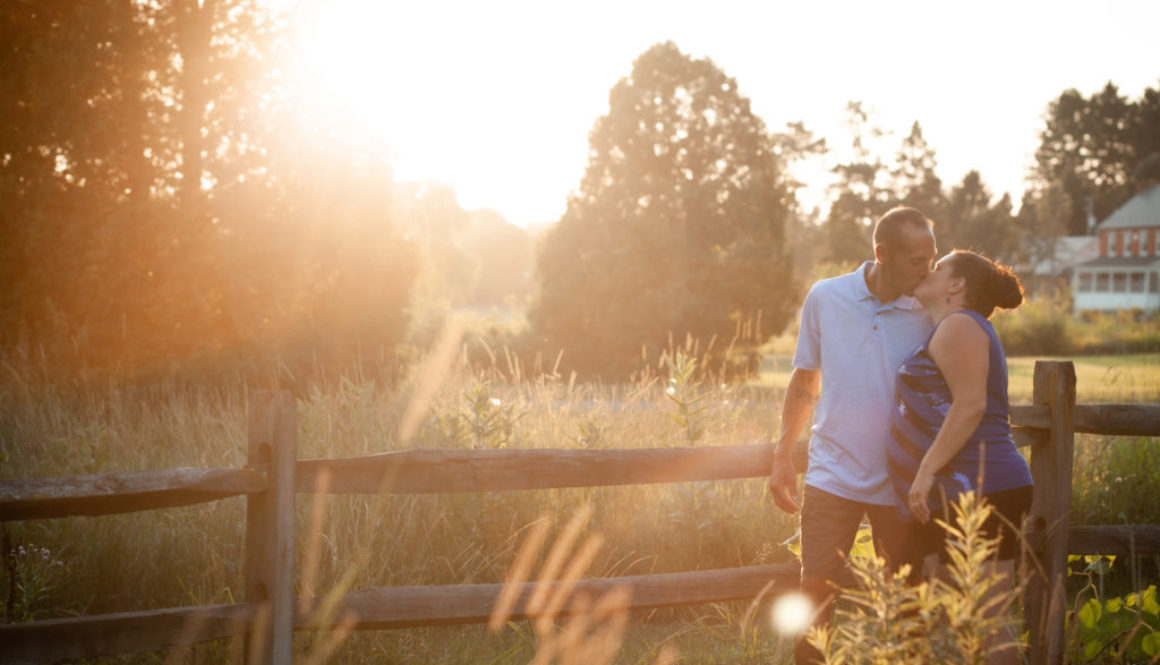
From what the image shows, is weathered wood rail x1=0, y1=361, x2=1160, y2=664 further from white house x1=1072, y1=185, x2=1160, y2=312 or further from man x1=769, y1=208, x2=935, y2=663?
white house x1=1072, y1=185, x2=1160, y2=312

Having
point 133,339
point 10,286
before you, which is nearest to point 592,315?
point 133,339

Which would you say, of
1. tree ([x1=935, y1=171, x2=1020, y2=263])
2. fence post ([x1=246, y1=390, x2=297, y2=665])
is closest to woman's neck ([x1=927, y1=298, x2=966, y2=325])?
fence post ([x1=246, y1=390, x2=297, y2=665])

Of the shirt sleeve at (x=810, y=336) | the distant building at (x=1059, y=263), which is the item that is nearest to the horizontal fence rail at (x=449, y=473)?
the shirt sleeve at (x=810, y=336)

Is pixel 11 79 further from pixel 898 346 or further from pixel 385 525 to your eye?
pixel 898 346

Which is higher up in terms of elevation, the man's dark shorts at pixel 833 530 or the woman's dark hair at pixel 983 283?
the woman's dark hair at pixel 983 283

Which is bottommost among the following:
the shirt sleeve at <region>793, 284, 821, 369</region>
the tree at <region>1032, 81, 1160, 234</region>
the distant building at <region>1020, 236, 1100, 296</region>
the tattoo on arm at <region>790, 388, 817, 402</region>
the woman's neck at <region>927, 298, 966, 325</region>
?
the distant building at <region>1020, 236, 1100, 296</region>

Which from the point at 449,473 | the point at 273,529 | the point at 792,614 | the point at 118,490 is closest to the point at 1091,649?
the point at 792,614

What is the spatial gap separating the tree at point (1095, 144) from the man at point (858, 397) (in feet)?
282

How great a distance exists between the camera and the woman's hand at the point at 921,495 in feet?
11.2

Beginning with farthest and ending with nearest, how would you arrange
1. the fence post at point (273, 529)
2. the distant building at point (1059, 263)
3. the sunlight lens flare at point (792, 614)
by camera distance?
the distant building at point (1059, 263)
the sunlight lens flare at point (792, 614)
the fence post at point (273, 529)

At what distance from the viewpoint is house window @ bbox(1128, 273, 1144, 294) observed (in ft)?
204

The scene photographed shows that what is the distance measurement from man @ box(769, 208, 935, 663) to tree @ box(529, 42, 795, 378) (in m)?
16.9

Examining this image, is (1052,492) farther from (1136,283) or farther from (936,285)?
(1136,283)

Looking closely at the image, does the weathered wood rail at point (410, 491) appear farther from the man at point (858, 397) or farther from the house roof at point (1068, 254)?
the house roof at point (1068, 254)
